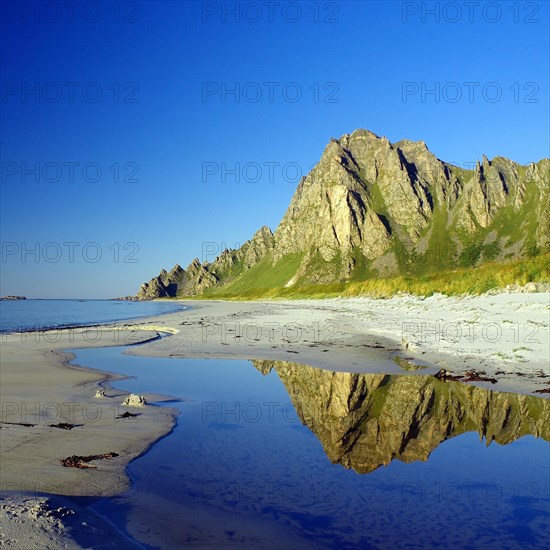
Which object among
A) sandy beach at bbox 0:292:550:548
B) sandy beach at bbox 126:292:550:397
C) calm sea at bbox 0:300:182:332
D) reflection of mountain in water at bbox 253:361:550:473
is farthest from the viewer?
calm sea at bbox 0:300:182:332

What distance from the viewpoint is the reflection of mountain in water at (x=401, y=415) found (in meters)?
8.03

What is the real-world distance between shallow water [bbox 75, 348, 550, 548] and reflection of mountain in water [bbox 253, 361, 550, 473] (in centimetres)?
4

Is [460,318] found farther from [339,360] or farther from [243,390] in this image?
[243,390]

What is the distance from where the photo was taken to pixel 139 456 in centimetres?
777

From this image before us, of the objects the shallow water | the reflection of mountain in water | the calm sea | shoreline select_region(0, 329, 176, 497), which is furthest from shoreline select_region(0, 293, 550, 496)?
the calm sea

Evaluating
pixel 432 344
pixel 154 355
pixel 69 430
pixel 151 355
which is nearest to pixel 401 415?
pixel 69 430

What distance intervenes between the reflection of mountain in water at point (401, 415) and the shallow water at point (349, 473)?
42 mm

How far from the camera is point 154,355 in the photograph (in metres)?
22.0

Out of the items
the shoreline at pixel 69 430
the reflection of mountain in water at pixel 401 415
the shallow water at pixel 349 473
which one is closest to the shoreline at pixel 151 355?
the shoreline at pixel 69 430

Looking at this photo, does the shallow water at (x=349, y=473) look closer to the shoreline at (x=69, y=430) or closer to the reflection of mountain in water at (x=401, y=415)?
the reflection of mountain in water at (x=401, y=415)

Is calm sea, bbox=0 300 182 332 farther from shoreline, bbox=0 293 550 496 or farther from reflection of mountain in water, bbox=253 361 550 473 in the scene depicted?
reflection of mountain in water, bbox=253 361 550 473

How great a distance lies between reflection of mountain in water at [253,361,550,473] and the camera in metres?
8.03

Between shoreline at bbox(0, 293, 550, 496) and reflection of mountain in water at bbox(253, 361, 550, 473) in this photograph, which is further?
reflection of mountain in water at bbox(253, 361, 550, 473)

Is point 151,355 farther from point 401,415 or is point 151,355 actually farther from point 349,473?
point 349,473
